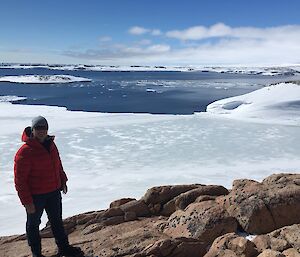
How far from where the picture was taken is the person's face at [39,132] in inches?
148

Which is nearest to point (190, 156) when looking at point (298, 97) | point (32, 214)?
point (32, 214)

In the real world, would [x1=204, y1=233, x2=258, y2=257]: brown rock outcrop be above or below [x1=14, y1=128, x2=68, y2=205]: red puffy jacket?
below

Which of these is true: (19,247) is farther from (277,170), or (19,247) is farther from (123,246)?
(277,170)

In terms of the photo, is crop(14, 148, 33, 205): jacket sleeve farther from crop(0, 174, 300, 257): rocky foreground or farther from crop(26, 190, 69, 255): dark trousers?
crop(0, 174, 300, 257): rocky foreground

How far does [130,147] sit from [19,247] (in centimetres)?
930

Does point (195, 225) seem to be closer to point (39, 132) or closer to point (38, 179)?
point (38, 179)

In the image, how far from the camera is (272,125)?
20.4 metres

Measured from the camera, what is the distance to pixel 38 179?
3863 mm

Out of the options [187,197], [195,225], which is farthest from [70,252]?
[187,197]

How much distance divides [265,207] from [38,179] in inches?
106

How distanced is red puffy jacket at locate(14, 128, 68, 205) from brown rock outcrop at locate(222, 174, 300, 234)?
227 cm

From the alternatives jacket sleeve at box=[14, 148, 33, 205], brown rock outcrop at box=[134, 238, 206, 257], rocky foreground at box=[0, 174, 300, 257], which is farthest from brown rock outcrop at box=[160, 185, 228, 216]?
jacket sleeve at box=[14, 148, 33, 205]

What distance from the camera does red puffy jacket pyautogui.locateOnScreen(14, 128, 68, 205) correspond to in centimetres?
374

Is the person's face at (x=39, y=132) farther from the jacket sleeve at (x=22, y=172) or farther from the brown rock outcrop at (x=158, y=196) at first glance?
the brown rock outcrop at (x=158, y=196)
